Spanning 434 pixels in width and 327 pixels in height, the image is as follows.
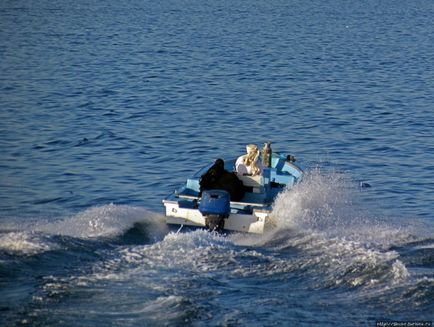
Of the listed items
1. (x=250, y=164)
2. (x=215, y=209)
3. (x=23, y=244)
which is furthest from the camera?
(x=250, y=164)

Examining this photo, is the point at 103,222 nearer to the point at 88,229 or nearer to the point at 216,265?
the point at 88,229

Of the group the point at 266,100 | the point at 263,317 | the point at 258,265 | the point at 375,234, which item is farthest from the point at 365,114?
the point at 263,317

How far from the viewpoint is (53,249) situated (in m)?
18.2

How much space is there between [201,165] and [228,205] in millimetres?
8075

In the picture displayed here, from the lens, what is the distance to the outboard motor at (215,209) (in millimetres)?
20391

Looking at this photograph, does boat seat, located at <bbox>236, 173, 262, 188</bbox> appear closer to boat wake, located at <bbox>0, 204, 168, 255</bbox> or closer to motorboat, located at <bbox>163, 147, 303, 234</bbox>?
motorboat, located at <bbox>163, 147, 303, 234</bbox>

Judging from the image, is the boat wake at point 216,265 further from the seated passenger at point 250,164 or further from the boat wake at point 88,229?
the seated passenger at point 250,164

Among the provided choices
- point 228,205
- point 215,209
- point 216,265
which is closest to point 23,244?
point 216,265

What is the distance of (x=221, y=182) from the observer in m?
21.7

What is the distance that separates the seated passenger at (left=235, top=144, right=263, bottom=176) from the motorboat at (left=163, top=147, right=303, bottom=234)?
0.04 m

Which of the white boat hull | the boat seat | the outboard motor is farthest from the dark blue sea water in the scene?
the boat seat

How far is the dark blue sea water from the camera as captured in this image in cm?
1628

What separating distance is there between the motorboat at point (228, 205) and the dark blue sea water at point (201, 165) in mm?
415

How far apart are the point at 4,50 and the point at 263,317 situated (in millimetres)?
41132
